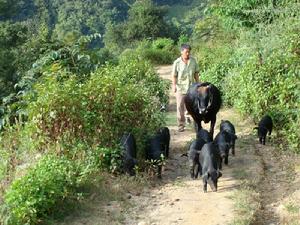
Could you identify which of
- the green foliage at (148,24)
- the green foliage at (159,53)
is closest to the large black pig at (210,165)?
the green foliage at (159,53)

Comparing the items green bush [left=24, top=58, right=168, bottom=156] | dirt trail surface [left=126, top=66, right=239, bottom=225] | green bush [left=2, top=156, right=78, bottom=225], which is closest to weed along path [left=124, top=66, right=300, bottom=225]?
dirt trail surface [left=126, top=66, right=239, bottom=225]

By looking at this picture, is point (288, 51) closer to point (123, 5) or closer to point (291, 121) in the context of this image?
point (291, 121)

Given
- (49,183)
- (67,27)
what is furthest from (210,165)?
(67,27)

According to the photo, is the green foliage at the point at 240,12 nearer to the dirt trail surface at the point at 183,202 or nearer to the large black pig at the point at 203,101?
the large black pig at the point at 203,101

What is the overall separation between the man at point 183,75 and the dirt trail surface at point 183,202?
7.41ft

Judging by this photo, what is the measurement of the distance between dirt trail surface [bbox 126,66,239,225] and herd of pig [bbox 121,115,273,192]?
171 millimetres

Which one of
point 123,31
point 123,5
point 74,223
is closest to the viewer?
point 74,223

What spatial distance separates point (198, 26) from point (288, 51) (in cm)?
1648

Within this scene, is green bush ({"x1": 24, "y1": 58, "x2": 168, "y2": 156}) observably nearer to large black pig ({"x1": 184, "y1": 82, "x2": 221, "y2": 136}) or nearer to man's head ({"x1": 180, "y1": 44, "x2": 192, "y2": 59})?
large black pig ({"x1": 184, "y1": 82, "x2": 221, "y2": 136})

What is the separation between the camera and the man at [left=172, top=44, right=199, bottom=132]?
10.5 metres

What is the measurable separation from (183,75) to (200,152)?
300cm

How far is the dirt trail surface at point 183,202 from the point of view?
21.7 feet

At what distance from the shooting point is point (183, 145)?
9.77 m

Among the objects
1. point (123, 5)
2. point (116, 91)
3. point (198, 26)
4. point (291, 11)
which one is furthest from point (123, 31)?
point (116, 91)
